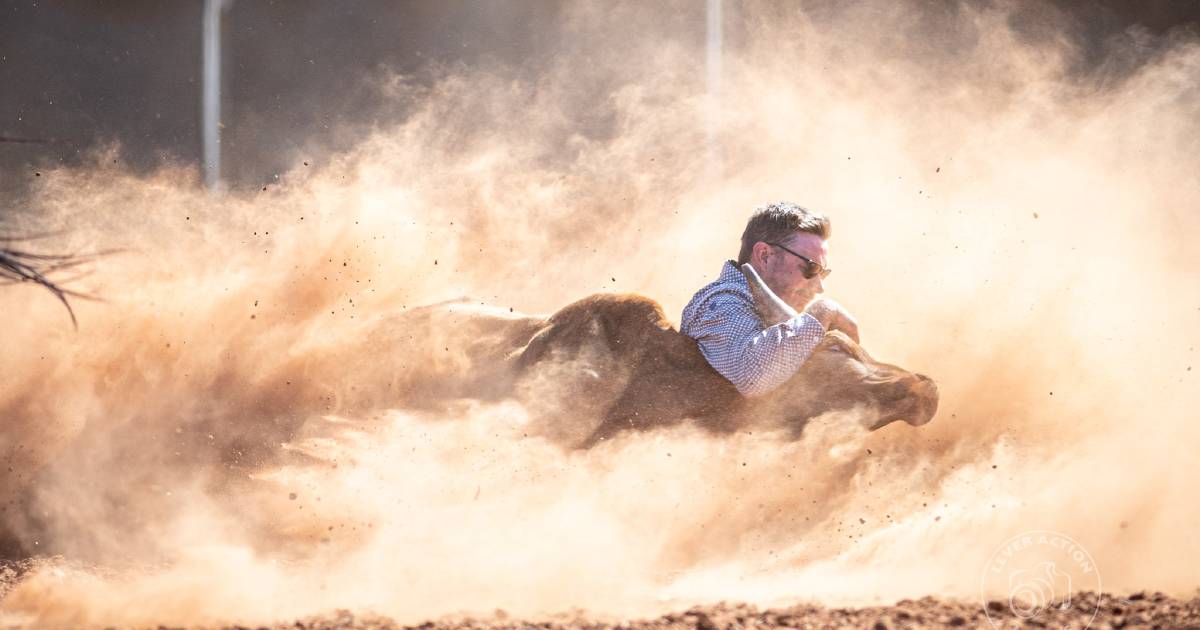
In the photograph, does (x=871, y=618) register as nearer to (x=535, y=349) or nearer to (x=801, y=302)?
(x=801, y=302)

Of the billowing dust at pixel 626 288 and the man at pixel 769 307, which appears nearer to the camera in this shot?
the billowing dust at pixel 626 288

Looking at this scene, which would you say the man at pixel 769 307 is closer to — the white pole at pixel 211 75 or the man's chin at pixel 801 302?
the man's chin at pixel 801 302

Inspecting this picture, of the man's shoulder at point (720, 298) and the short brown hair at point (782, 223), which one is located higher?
the short brown hair at point (782, 223)

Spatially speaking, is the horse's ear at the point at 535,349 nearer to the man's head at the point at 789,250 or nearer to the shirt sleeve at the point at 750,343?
the shirt sleeve at the point at 750,343

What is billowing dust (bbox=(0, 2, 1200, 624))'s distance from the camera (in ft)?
14.9

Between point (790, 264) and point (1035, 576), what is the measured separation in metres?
1.83

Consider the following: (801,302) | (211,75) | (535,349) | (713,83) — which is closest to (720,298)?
(801,302)

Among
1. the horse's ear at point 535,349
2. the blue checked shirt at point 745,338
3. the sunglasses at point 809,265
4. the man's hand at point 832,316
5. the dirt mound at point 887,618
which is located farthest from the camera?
the horse's ear at point 535,349

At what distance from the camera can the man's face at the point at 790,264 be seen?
5047 mm

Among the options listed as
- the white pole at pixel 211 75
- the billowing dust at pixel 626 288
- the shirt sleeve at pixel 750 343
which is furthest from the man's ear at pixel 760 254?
the white pole at pixel 211 75

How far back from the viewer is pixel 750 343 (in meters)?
4.68

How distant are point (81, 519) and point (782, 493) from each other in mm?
3443

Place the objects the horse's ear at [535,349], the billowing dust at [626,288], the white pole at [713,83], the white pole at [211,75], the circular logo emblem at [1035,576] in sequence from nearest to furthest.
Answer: the circular logo emblem at [1035,576] → the billowing dust at [626,288] → the horse's ear at [535,349] → the white pole at [713,83] → the white pole at [211,75]

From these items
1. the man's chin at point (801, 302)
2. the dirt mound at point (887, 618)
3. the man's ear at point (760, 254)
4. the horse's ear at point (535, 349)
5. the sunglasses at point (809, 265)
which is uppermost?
the man's ear at point (760, 254)
